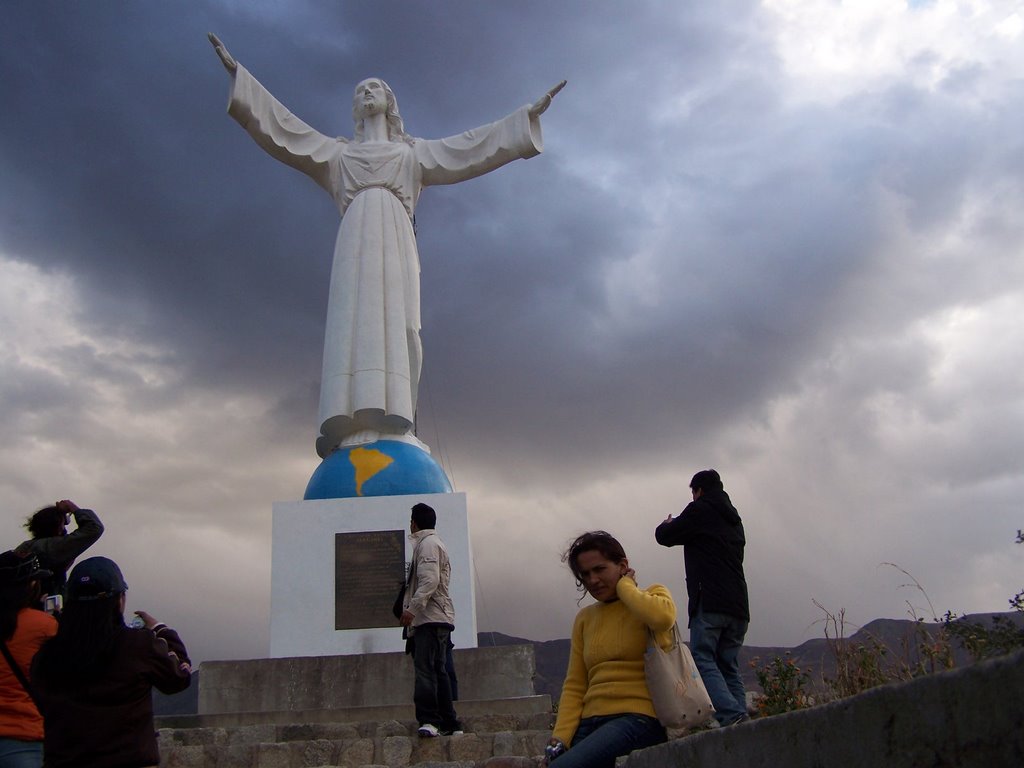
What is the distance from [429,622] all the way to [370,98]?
8560 millimetres

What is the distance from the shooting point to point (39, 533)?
478cm

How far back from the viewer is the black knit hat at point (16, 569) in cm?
357

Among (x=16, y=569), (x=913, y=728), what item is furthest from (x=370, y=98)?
(x=913, y=728)

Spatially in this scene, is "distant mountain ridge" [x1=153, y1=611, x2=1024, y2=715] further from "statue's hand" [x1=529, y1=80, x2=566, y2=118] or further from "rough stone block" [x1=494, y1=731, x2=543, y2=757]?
"statue's hand" [x1=529, y1=80, x2=566, y2=118]

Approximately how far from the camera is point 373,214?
12320 mm

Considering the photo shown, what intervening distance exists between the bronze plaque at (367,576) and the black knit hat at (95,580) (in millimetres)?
6743

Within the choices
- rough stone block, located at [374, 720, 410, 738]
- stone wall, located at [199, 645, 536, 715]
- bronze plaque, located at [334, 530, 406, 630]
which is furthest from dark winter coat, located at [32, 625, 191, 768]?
bronze plaque, located at [334, 530, 406, 630]

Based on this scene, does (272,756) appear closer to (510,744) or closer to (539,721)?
(510,744)

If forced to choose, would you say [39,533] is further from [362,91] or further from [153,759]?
[362,91]

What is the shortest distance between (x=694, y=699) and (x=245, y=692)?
6607 millimetres

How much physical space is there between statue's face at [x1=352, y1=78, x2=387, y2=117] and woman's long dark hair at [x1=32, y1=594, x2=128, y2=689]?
10.7 m

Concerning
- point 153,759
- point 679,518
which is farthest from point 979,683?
point 679,518

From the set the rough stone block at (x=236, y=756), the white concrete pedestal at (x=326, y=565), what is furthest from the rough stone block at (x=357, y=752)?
the white concrete pedestal at (x=326, y=565)

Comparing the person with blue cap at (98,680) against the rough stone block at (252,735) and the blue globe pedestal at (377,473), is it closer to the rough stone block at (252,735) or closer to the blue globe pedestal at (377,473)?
the rough stone block at (252,735)
